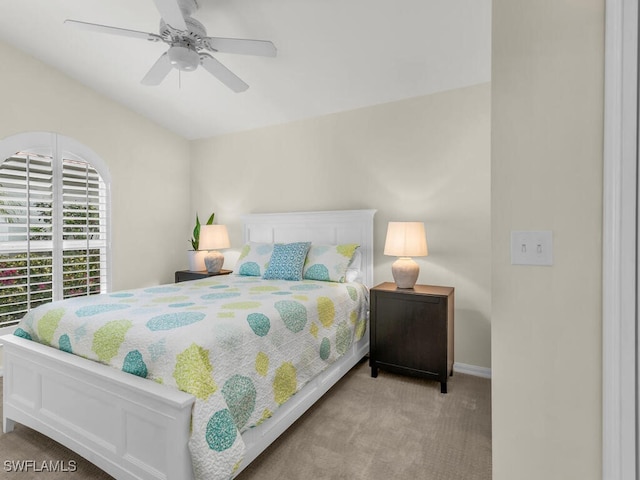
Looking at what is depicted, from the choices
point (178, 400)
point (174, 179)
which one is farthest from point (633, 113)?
point (174, 179)

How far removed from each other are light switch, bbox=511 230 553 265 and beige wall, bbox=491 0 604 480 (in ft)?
0.07

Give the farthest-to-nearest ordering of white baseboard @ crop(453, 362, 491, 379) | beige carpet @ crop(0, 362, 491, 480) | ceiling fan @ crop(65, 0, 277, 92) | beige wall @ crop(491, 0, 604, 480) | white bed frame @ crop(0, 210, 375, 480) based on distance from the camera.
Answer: white baseboard @ crop(453, 362, 491, 379)
ceiling fan @ crop(65, 0, 277, 92)
beige carpet @ crop(0, 362, 491, 480)
white bed frame @ crop(0, 210, 375, 480)
beige wall @ crop(491, 0, 604, 480)

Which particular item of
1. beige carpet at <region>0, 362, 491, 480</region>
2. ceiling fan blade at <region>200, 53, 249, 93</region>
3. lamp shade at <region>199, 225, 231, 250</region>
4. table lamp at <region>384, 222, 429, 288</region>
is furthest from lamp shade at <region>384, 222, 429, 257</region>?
lamp shade at <region>199, 225, 231, 250</region>

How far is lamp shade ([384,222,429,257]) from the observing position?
2.65 m

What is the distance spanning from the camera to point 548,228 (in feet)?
3.52

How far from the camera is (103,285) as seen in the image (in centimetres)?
359

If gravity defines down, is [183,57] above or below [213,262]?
above

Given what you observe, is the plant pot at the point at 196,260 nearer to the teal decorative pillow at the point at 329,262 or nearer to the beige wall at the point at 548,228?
the teal decorative pillow at the point at 329,262

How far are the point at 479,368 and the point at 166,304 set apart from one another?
99.0 inches

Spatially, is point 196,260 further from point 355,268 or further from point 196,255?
point 355,268

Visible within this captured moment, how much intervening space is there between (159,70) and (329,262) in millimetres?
1962

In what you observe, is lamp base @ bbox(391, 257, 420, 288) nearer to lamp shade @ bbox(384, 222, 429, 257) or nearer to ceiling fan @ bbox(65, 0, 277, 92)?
lamp shade @ bbox(384, 222, 429, 257)

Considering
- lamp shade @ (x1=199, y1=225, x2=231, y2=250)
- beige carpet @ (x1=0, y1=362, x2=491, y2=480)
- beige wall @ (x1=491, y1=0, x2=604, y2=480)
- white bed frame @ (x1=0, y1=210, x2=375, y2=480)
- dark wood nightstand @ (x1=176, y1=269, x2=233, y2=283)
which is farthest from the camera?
lamp shade @ (x1=199, y1=225, x2=231, y2=250)

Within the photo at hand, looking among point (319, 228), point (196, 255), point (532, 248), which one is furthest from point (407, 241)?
point (196, 255)
